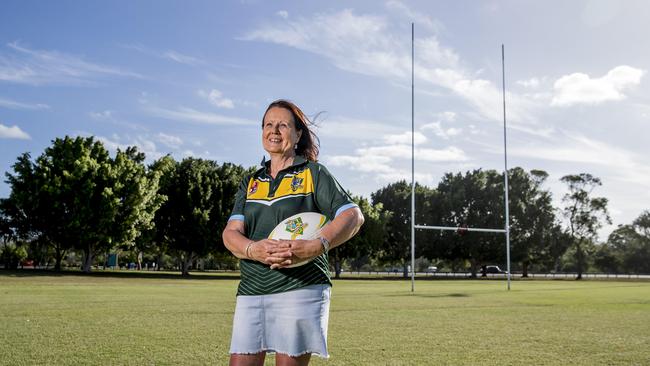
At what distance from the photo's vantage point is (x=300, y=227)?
2861 millimetres

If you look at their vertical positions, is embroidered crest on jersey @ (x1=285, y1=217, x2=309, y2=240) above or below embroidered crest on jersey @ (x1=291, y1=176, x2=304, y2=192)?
below

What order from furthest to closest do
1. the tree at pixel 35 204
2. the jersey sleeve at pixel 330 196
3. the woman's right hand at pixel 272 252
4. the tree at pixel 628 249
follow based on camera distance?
1. the tree at pixel 628 249
2. the tree at pixel 35 204
3. the jersey sleeve at pixel 330 196
4. the woman's right hand at pixel 272 252

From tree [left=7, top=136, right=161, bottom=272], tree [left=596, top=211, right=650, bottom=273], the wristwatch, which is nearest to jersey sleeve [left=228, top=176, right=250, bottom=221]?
the wristwatch

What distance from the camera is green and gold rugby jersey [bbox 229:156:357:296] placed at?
287 centimetres

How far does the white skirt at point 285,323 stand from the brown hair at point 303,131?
0.80m

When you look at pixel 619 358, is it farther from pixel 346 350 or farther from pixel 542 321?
pixel 542 321

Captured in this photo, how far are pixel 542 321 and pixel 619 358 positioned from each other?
544 centimetres

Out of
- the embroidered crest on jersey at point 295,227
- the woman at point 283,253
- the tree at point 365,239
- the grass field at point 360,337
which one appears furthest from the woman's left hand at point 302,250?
the tree at point 365,239

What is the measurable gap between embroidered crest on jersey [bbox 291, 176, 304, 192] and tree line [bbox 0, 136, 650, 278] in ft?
111

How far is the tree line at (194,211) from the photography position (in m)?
44.3

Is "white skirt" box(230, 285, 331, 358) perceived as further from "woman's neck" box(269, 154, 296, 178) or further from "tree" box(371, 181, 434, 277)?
"tree" box(371, 181, 434, 277)

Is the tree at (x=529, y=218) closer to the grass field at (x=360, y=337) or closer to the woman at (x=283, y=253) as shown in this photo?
the grass field at (x=360, y=337)

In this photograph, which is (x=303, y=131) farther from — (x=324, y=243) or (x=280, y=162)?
(x=324, y=243)

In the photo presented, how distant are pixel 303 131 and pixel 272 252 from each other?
0.86 metres
